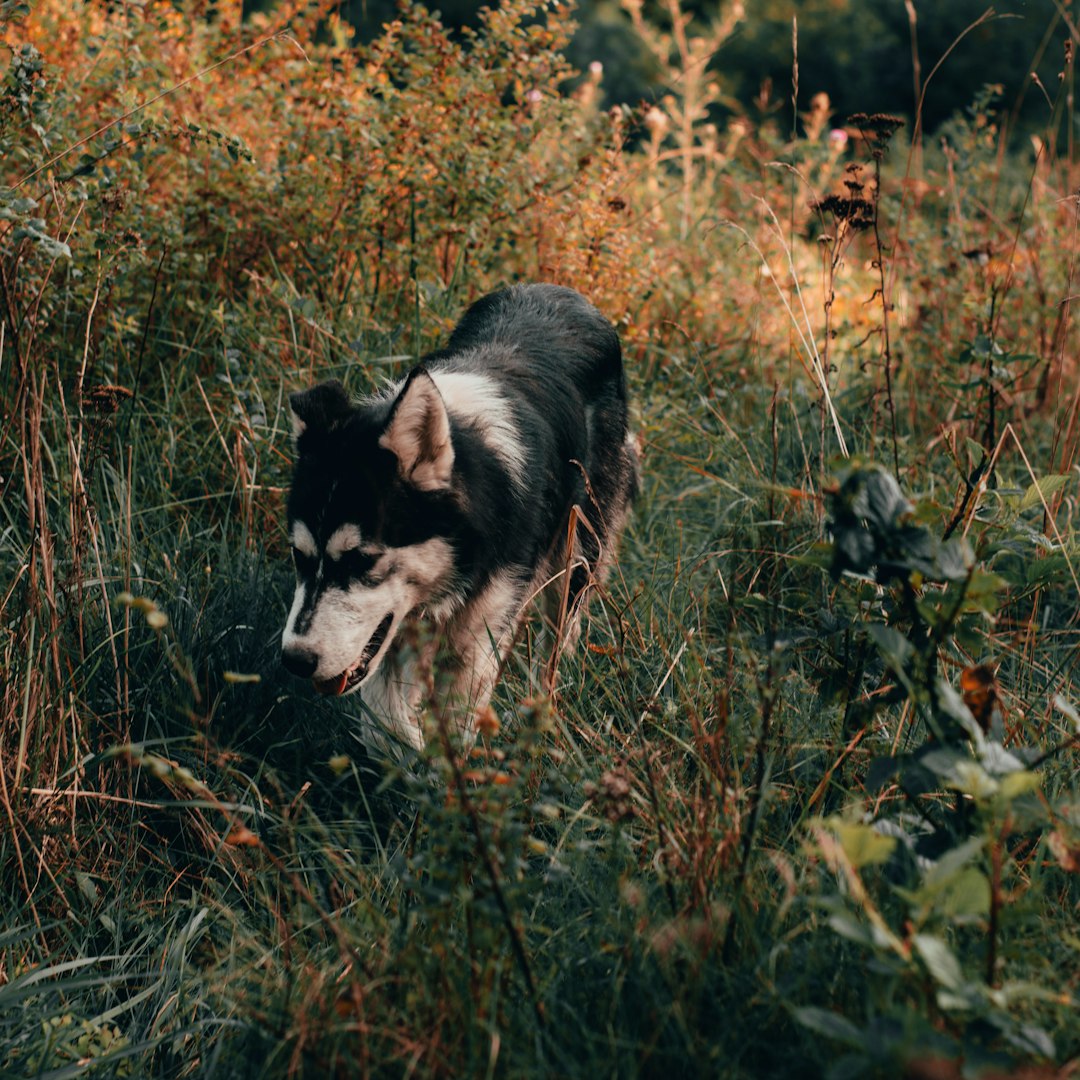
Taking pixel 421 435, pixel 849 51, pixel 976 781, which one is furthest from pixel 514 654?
pixel 849 51

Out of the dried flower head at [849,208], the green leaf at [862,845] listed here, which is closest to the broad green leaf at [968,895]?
the green leaf at [862,845]

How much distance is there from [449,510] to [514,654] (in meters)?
0.48

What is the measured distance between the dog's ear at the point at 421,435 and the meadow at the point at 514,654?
637 mm

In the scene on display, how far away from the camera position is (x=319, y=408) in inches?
130

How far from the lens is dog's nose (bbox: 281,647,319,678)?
295cm

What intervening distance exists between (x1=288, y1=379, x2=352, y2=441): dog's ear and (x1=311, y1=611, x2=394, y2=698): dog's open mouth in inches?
23.7

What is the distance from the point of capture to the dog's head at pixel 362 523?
3.01 metres

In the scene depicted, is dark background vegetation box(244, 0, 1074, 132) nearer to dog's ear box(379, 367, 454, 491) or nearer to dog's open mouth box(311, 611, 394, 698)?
dog's ear box(379, 367, 454, 491)

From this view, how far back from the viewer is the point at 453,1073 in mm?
1784

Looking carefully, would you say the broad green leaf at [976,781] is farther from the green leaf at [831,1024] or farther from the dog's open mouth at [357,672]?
the dog's open mouth at [357,672]

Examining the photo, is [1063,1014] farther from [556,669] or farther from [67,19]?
[67,19]

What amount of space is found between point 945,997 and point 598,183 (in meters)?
4.05

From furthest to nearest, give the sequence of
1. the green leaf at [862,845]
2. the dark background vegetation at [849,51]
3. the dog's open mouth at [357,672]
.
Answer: the dark background vegetation at [849,51]
the dog's open mouth at [357,672]
the green leaf at [862,845]

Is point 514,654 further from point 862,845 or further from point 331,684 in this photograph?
point 862,845
